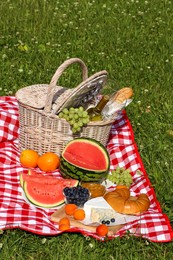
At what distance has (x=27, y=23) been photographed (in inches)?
355

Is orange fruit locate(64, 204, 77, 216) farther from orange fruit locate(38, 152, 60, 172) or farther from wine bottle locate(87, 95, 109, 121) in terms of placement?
wine bottle locate(87, 95, 109, 121)

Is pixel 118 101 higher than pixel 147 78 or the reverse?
higher

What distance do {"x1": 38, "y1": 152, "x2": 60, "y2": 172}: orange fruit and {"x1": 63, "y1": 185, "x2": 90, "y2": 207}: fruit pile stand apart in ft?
2.17

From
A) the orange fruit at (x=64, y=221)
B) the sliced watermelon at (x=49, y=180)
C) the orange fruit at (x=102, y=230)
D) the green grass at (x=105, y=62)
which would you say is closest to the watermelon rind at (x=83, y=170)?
the sliced watermelon at (x=49, y=180)

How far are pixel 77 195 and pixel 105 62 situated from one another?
3538 mm

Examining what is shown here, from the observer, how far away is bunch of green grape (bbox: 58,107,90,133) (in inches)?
200

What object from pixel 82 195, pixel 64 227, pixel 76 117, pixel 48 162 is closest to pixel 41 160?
pixel 48 162


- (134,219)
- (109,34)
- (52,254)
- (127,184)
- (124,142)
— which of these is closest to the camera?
(52,254)

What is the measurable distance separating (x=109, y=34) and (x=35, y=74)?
80.3 inches

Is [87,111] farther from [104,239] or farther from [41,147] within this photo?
[104,239]

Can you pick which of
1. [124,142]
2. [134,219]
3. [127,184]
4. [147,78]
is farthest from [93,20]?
[134,219]

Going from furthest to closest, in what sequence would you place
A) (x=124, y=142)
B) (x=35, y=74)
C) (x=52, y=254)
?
(x=35, y=74)
(x=124, y=142)
(x=52, y=254)

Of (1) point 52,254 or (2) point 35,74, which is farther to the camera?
(2) point 35,74

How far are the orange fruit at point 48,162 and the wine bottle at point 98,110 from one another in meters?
0.53
